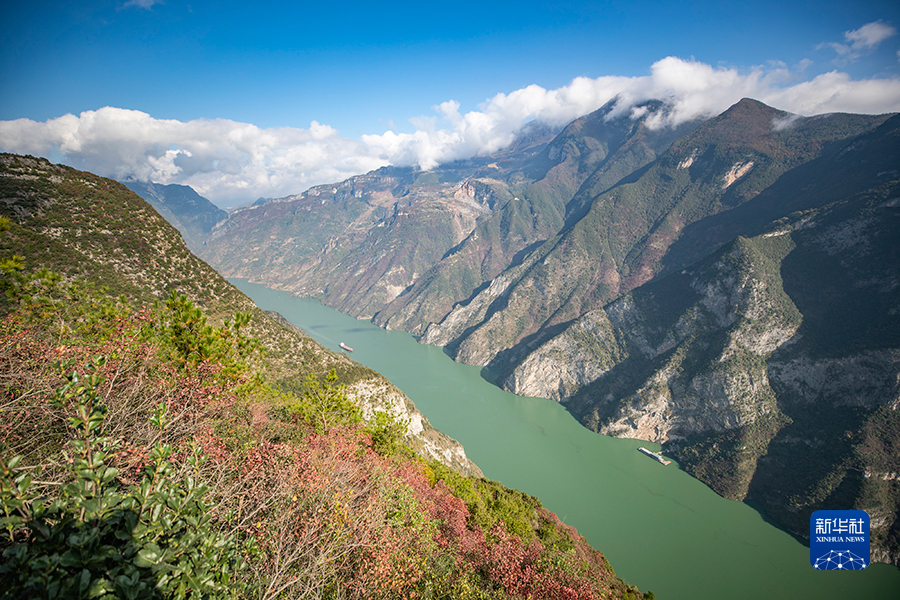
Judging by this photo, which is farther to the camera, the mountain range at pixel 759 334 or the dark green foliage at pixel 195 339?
the mountain range at pixel 759 334

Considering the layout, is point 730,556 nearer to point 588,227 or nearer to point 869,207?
point 869,207

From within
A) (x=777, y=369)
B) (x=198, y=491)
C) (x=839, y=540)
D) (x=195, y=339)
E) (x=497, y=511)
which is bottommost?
(x=839, y=540)

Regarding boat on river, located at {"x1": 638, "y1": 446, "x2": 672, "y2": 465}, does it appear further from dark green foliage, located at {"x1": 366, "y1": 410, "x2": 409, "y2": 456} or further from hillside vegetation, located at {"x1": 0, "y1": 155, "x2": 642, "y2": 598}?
dark green foliage, located at {"x1": 366, "y1": 410, "x2": 409, "y2": 456}

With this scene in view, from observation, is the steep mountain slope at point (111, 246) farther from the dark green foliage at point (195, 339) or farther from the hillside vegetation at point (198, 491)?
the dark green foliage at point (195, 339)

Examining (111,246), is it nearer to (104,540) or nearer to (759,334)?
(104,540)

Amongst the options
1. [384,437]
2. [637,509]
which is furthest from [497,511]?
[637,509]

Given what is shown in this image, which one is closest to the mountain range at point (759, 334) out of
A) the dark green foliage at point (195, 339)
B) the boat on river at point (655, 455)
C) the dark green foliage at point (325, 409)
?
the boat on river at point (655, 455)

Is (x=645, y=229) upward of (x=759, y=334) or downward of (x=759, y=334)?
upward

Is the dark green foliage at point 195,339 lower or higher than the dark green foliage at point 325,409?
higher
